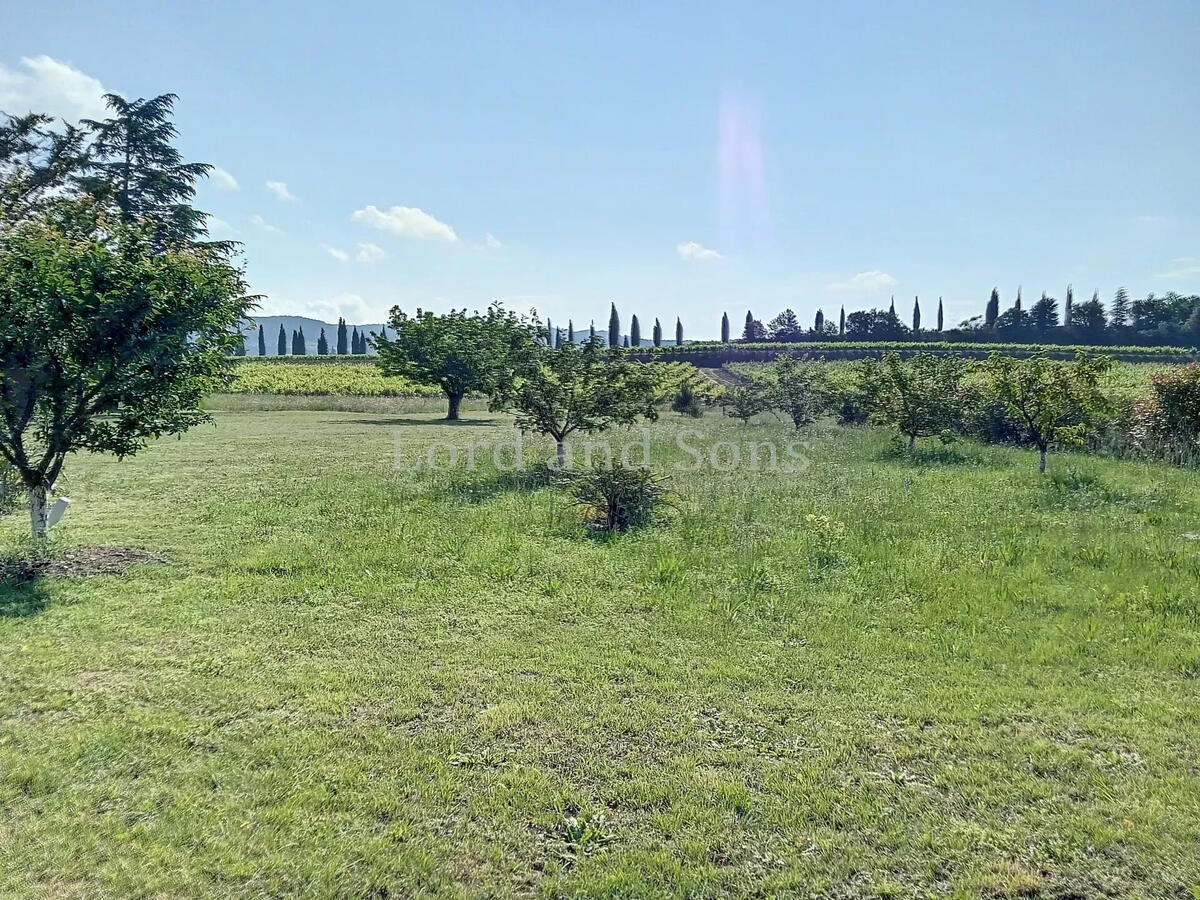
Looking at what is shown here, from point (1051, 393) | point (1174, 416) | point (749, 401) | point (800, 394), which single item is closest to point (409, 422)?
point (749, 401)

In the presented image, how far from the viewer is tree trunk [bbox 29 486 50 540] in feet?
21.1

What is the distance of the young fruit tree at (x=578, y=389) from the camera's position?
11375mm

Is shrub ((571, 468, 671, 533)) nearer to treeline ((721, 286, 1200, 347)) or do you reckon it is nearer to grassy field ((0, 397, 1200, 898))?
grassy field ((0, 397, 1200, 898))

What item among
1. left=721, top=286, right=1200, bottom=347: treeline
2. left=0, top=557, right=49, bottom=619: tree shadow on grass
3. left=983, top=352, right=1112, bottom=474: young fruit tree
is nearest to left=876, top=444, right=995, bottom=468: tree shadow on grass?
left=983, top=352, right=1112, bottom=474: young fruit tree

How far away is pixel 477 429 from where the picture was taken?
2408 centimetres

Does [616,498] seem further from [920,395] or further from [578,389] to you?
[920,395]

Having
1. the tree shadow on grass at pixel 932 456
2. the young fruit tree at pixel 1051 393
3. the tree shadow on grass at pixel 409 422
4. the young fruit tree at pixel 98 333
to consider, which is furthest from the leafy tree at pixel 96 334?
the tree shadow on grass at pixel 409 422

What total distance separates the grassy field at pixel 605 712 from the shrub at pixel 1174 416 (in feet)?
28.4

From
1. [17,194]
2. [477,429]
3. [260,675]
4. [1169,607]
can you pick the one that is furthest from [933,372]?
[17,194]

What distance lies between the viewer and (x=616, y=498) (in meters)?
8.38

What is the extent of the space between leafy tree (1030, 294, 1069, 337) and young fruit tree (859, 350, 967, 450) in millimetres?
58571

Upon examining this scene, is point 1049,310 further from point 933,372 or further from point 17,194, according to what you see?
point 17,194

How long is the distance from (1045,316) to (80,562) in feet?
255

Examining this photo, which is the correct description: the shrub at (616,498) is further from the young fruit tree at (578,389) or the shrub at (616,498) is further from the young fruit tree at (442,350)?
the young fruit tree at (442,350)
